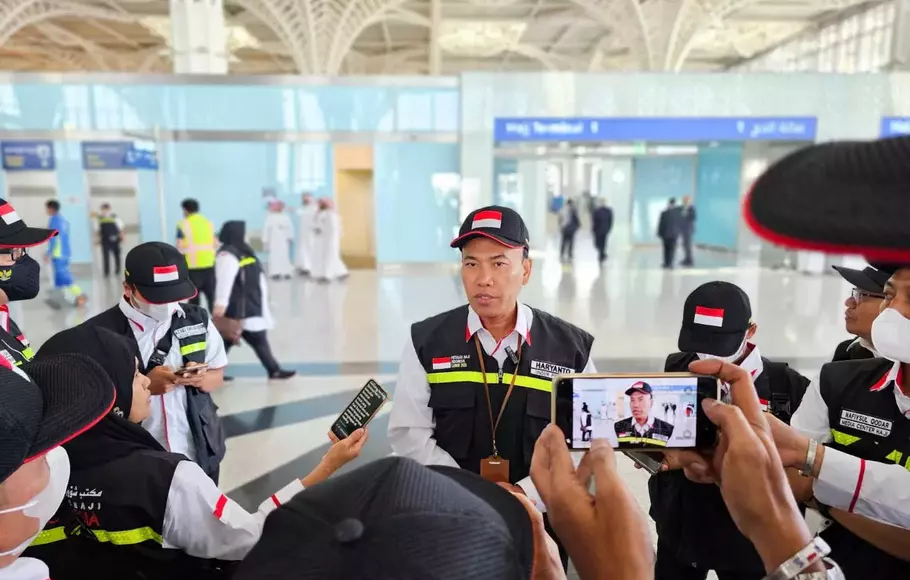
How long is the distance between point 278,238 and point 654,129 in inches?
342

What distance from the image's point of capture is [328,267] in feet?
44.0

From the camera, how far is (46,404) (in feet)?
3.54

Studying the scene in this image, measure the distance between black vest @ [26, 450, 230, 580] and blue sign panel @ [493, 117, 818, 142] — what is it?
12.1 m

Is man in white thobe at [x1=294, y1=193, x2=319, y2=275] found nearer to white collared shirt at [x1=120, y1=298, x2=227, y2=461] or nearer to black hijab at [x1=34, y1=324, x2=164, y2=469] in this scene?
white collared shirt at [x1=120, y1=298, x2=227, y2=461]

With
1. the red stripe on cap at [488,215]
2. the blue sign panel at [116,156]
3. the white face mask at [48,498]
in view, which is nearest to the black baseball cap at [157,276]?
the red stripe on cap at [488,215]

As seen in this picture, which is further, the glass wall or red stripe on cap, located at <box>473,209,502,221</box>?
the glass wall

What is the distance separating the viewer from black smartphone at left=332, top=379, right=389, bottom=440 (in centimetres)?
186

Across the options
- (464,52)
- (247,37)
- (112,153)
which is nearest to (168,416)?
→ (112,153)

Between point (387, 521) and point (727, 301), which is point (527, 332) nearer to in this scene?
point (727, 301)

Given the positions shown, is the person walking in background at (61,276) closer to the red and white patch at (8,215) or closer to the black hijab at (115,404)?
the red and white patch at (8,215)

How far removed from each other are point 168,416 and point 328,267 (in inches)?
431

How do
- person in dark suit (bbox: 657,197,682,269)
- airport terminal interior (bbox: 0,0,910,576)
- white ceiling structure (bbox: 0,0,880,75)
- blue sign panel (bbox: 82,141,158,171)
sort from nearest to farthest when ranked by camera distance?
airport terminal interior (bbox: 0,0,910,576) < blue sign panel (bbox: 82,141,158,171) < person in dark suit (bbox: 657,197,682,269) < white ceiling structure (bbox: 0,0,880,75)

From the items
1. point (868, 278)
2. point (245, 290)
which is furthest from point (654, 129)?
point (868, 278)

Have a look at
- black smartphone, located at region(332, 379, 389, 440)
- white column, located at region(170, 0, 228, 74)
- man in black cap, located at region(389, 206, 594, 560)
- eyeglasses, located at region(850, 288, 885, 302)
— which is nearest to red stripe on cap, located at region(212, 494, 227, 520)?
black smartphone, located at region(332, 379, 389, 440)
